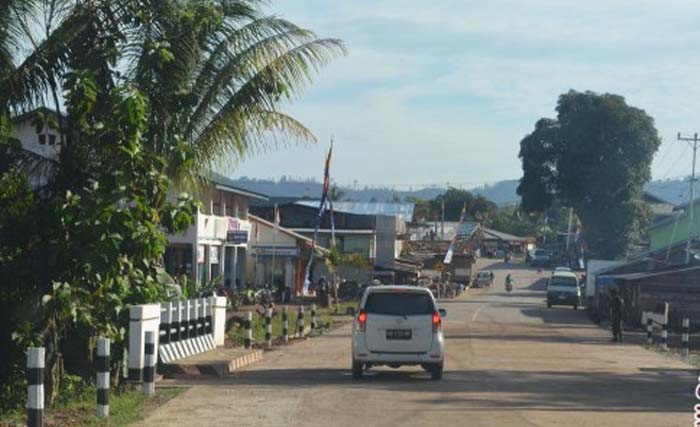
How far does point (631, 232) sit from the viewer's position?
8688 cm

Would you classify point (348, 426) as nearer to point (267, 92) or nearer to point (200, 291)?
point (267, 92)

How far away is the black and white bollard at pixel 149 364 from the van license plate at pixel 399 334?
5083 mm

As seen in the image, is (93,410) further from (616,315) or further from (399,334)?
(616,315)

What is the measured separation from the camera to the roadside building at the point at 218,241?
167ft

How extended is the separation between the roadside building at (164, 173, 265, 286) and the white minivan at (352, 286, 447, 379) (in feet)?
80.8

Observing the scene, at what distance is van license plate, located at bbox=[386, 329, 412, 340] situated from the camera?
2114 cm

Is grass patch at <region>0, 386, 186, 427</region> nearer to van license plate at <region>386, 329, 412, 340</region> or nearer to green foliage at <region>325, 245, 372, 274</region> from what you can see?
van license plate at <region>386, 329, 412, 340</region>

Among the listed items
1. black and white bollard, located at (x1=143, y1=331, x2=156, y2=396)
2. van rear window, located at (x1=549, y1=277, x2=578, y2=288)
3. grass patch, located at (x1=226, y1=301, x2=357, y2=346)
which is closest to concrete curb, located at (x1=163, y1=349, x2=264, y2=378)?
black and white bollard, located at (x1=143, y1=331, x2=156, y2=396)

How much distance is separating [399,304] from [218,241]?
3469 cm

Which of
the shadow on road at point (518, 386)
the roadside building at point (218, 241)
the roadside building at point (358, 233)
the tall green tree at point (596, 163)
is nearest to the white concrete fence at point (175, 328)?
the shadow on road at point (518, 386)

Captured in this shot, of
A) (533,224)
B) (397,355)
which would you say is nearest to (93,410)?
(397,355)

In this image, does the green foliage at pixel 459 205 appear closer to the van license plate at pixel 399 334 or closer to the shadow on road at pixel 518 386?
the shadow on road at pixel 518 386

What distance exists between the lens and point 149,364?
1741cm

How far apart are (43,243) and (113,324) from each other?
1635 mm
